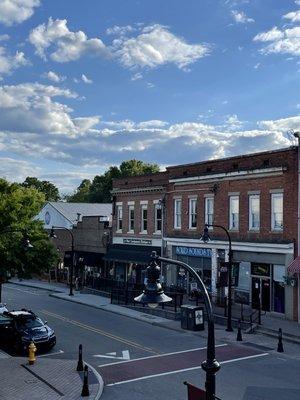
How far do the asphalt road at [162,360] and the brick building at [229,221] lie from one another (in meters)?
6.82

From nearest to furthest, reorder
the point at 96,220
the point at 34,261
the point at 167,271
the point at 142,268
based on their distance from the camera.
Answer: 1. the point at 34,261
2. the point at 167,271
3. the point at 142,268
4. the point at 96,220

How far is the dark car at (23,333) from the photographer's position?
72.6 feet

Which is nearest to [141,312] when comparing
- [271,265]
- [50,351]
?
[271,265]

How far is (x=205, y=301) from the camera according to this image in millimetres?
9172

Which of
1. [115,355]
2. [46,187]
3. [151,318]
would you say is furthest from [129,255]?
[46,187]

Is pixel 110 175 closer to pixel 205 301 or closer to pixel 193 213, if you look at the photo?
pixel 193 213

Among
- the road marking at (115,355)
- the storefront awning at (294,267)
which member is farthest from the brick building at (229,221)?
the road marking at (115,355)

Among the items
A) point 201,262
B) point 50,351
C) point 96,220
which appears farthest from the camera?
point 96,220

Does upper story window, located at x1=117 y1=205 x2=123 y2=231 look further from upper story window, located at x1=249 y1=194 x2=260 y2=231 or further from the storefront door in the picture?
the storefront door

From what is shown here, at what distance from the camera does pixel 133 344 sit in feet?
77.7

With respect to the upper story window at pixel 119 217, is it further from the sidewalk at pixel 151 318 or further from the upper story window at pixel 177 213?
the upper story window at pixel 177 213

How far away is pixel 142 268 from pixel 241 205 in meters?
12.2

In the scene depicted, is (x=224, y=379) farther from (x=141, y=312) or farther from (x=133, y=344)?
(x=141, y=312)

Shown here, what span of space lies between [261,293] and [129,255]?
14099 millimetres
